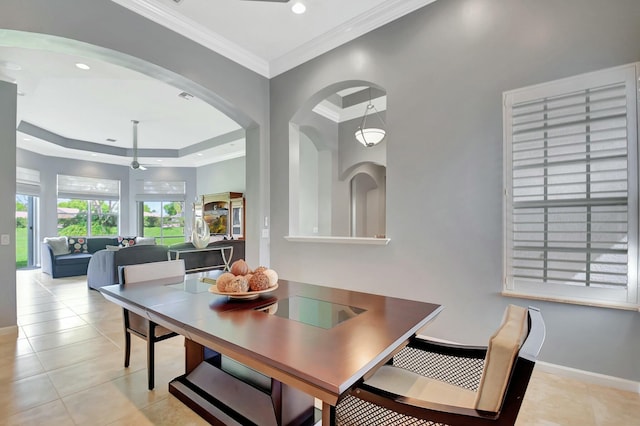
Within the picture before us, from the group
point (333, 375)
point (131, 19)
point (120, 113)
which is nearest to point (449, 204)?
point (333, 375)

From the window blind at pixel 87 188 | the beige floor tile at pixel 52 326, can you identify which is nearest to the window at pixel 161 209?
the window blind at pixel 87 188

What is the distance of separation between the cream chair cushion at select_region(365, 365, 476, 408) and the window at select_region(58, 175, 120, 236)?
10335mm

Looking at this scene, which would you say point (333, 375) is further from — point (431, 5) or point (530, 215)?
point (431, 5)

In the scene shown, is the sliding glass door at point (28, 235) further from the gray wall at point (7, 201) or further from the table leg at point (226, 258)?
the gray wall at point (7, 201)

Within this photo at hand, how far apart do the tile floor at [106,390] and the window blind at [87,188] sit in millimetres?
6488

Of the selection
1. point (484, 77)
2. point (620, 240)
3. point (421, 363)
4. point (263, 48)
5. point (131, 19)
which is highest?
point (263, 48)

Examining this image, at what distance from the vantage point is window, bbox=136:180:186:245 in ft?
32.0

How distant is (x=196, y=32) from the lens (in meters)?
3.26

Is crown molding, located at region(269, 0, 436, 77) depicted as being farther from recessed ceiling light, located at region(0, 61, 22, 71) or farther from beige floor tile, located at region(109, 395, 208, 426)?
beige floor tile, located at region(109, 395, 208, 426)

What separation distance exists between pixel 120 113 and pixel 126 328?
198 inches

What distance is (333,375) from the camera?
0.95m

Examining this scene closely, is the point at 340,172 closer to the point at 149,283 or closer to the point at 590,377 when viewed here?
the point at 149,283

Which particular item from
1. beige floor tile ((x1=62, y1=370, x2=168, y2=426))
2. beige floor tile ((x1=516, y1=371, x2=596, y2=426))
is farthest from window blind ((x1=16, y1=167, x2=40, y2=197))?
beige floor tile ((x1=516, y1=371, x2=596, y2=426))

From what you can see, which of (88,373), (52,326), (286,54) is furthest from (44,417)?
(286,54)
